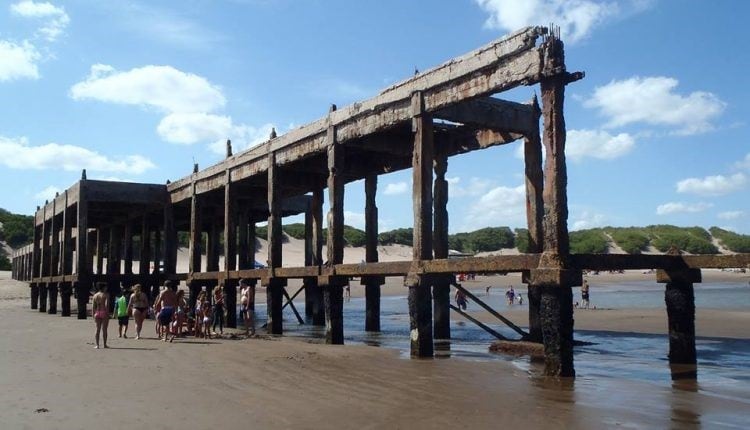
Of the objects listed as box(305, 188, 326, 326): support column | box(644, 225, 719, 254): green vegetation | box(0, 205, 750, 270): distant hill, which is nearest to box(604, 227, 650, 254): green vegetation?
box(0, 205, 750, 270): distant hill

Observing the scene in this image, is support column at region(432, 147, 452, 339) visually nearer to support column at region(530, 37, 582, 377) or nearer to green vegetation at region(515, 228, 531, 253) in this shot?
support column at region(530, 37, 582, 377)

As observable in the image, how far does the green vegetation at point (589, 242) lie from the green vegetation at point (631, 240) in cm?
236

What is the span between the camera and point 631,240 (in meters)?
119

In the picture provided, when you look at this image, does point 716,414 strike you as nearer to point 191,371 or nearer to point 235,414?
point 235,414

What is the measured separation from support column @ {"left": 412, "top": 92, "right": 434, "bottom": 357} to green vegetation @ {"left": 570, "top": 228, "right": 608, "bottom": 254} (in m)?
99.4

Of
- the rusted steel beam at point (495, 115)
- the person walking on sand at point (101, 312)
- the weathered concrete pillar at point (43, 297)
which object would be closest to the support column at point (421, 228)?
the rusted steel beam at point (495, 115)

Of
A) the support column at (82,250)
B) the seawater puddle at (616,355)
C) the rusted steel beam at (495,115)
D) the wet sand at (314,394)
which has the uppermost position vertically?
the rusted steel beam at (495,115)

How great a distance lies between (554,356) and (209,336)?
10824mm

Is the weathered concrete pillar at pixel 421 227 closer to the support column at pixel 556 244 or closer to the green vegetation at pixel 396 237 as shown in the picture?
the support column at pixel 556 244

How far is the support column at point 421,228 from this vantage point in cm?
1338

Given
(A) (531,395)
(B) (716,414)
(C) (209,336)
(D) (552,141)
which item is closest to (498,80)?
(D) (552,141)

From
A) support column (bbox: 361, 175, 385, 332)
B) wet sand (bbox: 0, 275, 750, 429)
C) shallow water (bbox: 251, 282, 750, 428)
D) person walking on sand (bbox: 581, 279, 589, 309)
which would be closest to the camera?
wet sand (bbox: 0, 275, 750, 429)

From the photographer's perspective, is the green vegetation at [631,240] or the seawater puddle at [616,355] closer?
the seawater puddle at [616,355]

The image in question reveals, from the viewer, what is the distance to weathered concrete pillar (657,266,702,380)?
1255 centimetres
